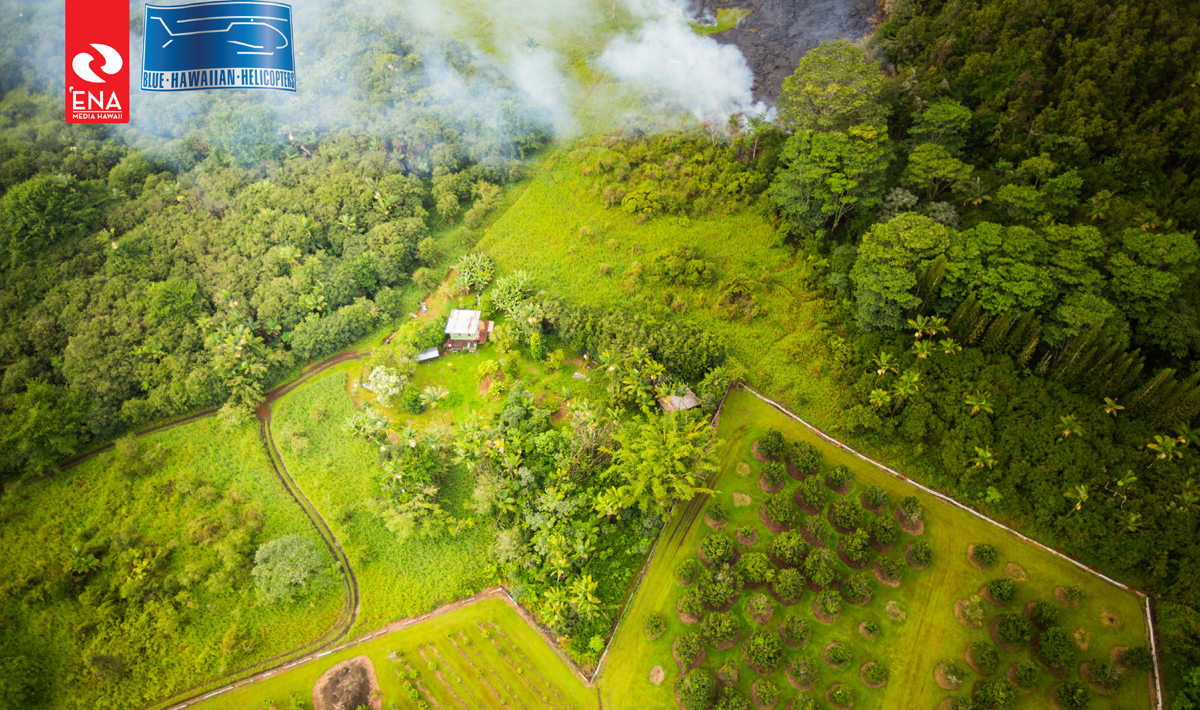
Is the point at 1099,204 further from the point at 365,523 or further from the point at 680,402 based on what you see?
the point at 365,523

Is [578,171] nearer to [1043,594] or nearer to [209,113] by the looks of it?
[209,113]

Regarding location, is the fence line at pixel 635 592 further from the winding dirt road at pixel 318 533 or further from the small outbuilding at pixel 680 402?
the winding dirt road at pixel 318 533

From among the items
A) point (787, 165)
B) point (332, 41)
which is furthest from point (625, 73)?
point (332, 41)

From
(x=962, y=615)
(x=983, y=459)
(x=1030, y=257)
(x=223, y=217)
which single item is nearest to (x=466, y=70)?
(x=223, y=217)

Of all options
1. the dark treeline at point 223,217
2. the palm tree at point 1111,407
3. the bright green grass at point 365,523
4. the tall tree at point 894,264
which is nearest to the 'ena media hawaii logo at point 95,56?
the dark treeline at point 223,217

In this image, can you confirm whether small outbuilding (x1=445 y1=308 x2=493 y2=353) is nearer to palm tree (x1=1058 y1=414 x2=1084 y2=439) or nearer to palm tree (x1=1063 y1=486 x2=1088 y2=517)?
palm tree (x1=1058 y1=414 x2=1084 y2=439)

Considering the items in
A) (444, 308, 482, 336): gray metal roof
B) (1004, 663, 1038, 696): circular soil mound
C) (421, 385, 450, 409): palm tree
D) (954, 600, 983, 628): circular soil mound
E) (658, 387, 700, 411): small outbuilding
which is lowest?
(1004, 663, 1038, 696): circular soil mound

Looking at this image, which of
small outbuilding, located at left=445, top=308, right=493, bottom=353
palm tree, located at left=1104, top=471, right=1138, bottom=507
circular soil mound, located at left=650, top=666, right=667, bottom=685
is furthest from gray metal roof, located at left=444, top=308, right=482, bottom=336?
palm tree, located at left=1104, top=471, right=1138, bottom=507
